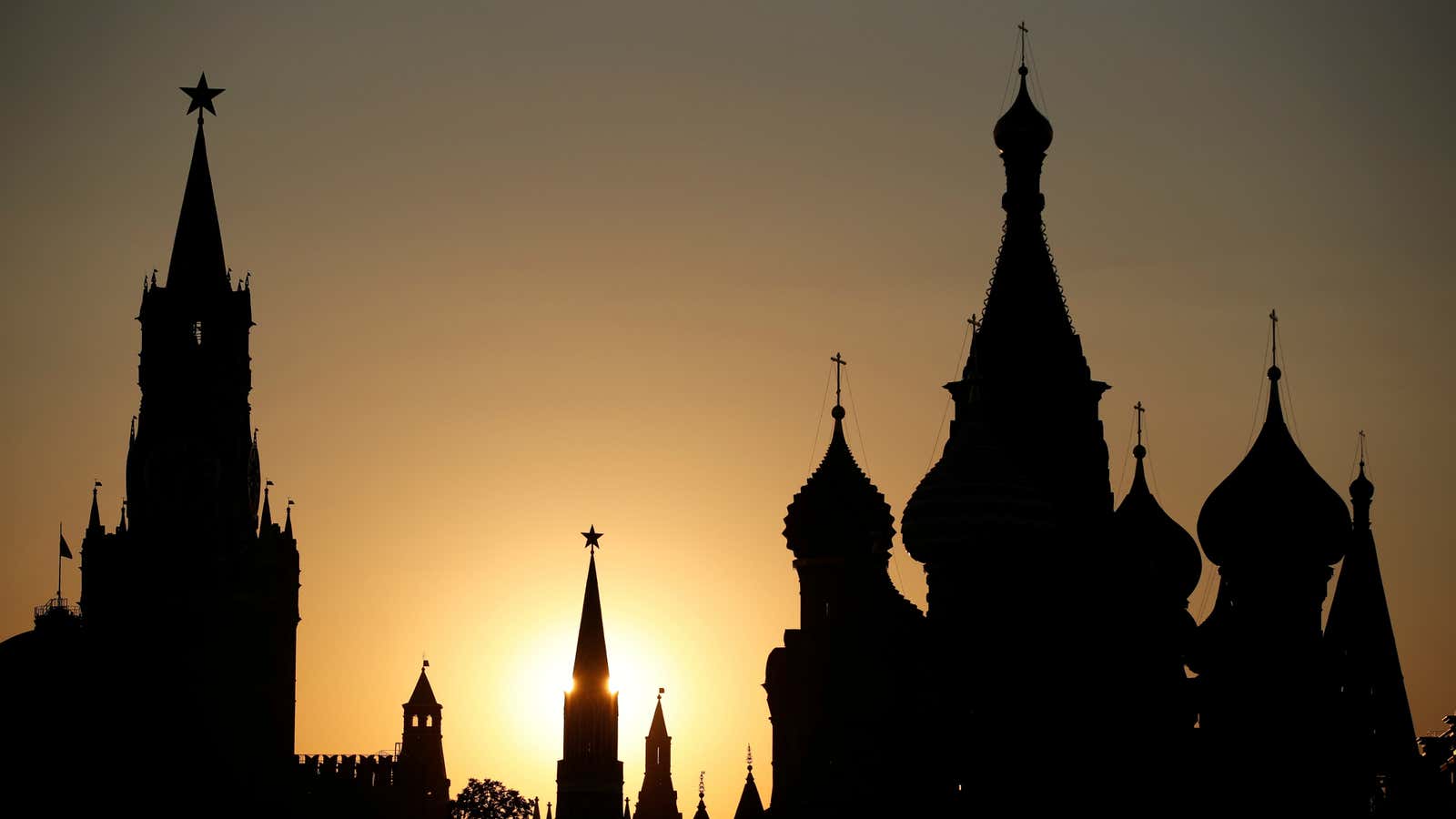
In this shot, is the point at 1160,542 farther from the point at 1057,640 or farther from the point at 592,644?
the point at 592,644

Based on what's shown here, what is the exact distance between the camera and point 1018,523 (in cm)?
8469

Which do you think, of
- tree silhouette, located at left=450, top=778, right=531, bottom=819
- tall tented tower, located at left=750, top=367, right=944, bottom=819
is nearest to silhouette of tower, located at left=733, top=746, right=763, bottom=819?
A: tall tented tower, located at left=750, top=367, right=944, bottom=819

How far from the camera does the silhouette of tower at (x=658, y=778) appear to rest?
132875 millimetres

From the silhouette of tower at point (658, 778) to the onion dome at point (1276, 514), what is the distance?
5153cm

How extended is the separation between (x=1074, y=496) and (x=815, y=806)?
11570 millimetres

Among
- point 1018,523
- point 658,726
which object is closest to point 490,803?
point 658,726

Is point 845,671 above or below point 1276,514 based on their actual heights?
below

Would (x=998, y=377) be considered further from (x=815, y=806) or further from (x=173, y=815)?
(x=173, y=815)

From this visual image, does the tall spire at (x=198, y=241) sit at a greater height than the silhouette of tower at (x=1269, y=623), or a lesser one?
greater

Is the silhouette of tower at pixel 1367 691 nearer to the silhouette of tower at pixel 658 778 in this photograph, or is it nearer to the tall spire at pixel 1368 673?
the tall spire at pixel 1368 673

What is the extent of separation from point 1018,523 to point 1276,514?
23.1 ft

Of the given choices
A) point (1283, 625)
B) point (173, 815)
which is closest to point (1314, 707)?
point (1283, 625)

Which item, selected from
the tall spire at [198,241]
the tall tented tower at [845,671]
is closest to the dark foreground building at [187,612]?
the tall spire at [198,241]

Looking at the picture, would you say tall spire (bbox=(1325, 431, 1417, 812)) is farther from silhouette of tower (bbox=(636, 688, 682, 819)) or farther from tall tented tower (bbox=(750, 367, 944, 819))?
silhouette of tower (bbox=(636, 688, 682, 819))
